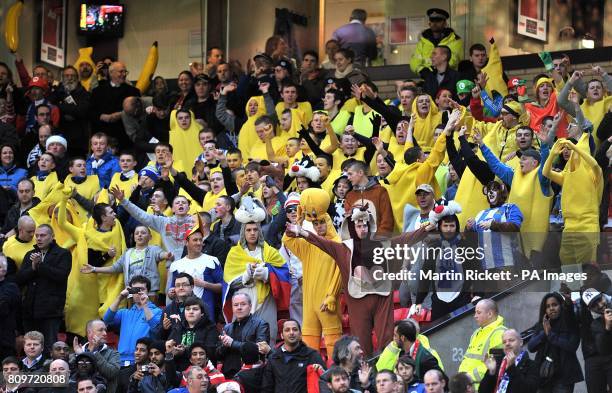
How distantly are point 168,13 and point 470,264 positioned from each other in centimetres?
1183

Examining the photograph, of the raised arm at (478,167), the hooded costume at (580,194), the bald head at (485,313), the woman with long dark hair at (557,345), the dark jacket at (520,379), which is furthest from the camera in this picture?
the raised arm at (478,167)

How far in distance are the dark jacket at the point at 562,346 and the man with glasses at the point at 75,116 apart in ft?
31.3

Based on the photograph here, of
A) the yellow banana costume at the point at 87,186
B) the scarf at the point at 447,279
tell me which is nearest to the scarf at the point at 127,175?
the yellow banana costume at the point at 87,186

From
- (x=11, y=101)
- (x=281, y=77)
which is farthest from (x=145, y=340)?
(x=11, y=101)

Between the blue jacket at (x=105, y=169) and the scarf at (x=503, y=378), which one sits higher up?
the blue jacket at (x=105, y=169)

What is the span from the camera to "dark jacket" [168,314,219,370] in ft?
48.1

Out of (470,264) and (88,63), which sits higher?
(88,63)

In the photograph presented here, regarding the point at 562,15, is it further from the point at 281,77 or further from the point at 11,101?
the point at 11,101

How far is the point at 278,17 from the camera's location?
23672 millimetres

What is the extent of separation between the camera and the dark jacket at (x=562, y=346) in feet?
43.5

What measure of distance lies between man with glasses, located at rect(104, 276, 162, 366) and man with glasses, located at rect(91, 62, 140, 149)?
5.54 m

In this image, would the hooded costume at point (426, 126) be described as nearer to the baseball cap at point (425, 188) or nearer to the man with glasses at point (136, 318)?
the baseball cap at point (425, 188)

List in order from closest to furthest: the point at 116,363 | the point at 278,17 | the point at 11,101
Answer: the point at 116,363
the point at 11,101
the point at 278,17

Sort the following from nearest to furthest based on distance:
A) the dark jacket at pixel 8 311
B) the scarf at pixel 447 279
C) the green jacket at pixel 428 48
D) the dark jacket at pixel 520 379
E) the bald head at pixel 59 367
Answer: the dark jacket at pixel 520 379
the scarf at pixel 447 279
the bald head at pixel 59 367
the dark jacket at pixel 8 311
the green jacket at pixel 428 48
